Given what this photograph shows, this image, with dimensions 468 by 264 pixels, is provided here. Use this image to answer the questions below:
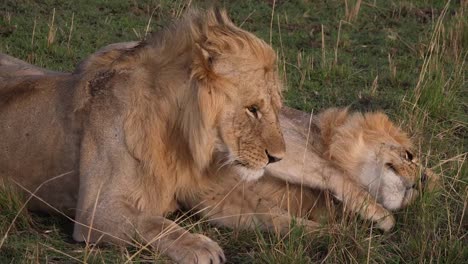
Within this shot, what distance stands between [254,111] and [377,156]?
3.14 ft

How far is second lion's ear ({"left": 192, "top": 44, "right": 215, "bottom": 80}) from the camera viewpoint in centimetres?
359

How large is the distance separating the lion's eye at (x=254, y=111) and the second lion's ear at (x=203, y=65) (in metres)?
0.19

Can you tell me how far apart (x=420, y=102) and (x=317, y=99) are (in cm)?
60

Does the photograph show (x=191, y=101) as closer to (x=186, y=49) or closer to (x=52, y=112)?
(x=186, y=49)

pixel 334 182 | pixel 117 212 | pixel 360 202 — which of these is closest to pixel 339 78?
pixel 334 182

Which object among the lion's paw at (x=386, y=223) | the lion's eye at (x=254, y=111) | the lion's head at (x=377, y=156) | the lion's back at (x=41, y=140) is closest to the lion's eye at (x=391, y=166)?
the lion's head at (x=377, y=156)

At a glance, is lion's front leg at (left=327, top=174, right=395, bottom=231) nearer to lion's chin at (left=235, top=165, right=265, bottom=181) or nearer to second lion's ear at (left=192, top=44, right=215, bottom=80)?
lion's chin at (left=235, top=165, right=265, bottom=181)

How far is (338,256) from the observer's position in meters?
3.64

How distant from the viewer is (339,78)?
6.07 meters

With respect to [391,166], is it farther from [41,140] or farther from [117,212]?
[41,140]

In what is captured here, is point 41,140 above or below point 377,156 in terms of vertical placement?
above

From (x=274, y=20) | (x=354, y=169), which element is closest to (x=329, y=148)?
(x=354, y=169)

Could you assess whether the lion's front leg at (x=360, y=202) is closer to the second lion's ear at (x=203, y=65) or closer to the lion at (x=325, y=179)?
the lion at (x=325, y=179)

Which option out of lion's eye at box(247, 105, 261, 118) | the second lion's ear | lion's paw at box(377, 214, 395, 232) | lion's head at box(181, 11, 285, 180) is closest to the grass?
lion's paw at box(377, 214, 395, 232)
